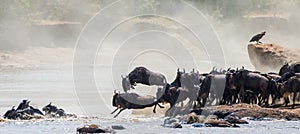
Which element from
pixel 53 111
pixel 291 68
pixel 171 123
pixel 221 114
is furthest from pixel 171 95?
pixel 291 68

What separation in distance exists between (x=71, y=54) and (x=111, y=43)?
6135mm

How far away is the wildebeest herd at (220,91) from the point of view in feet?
110

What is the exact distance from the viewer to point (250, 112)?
32.2m

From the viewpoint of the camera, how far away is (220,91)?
34188 mm

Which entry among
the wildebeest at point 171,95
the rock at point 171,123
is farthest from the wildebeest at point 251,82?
the rock at point 171,123

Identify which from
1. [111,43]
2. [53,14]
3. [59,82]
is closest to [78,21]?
[53,14]

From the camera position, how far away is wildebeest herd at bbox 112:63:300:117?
33.6m

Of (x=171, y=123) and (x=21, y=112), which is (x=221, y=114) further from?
(x=21, y=112)

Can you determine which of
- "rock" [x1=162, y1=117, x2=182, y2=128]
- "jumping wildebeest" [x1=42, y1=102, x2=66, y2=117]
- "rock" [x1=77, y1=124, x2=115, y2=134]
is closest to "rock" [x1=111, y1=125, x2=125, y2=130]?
"rock" [x1=77, y1=124, x2=115, y2=134]

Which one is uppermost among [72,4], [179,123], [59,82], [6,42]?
[72,4]

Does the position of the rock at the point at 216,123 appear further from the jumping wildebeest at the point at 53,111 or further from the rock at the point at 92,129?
the jumping wildebeest at the point at 53,111

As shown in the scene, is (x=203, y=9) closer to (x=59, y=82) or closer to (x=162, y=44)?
(x=162, y=44)

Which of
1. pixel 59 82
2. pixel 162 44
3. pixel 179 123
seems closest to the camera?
pixel 179 123

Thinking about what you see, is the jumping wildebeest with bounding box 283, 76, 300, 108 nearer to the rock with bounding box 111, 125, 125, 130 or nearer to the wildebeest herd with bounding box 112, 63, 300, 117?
the wildebeest herd with bounding box 112, 63, 300, 117
